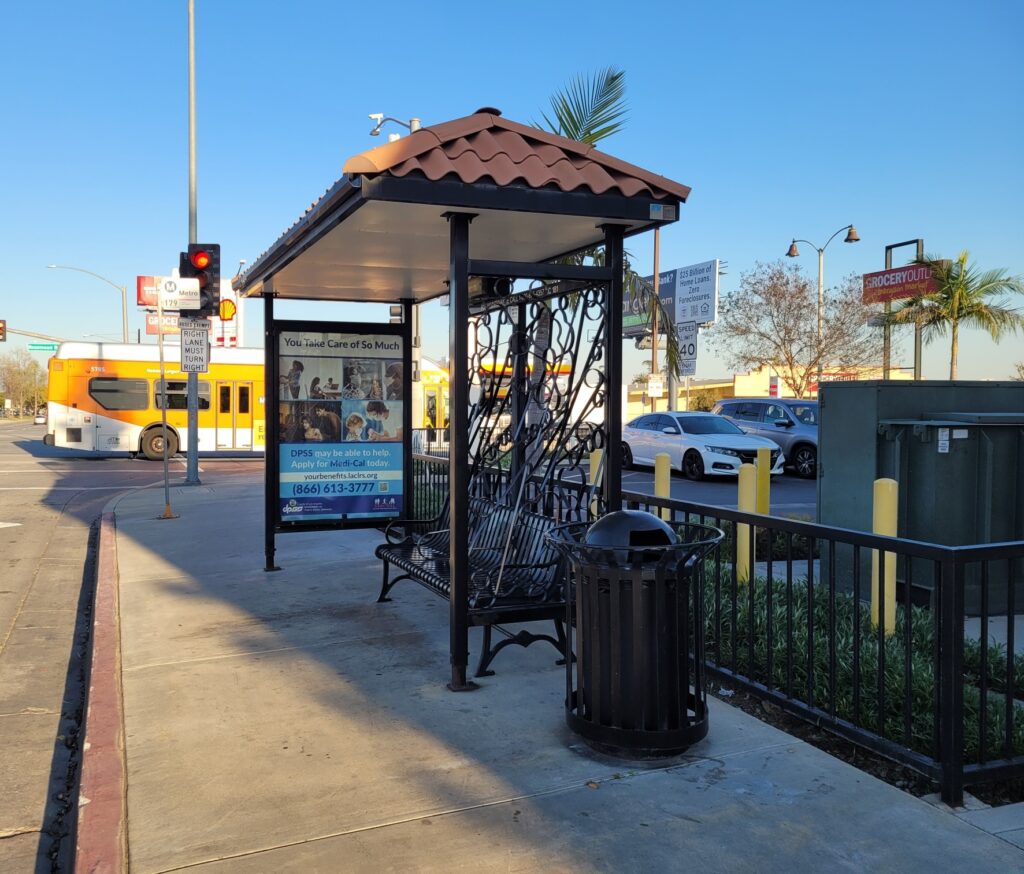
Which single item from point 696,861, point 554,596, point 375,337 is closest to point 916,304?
point 375,337

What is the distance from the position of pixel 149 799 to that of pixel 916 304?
25356 millimetres

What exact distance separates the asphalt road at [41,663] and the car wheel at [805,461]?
14310mm

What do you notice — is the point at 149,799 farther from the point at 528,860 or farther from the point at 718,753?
the point at 718,753

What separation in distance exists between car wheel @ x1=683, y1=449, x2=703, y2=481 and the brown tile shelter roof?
14.7m

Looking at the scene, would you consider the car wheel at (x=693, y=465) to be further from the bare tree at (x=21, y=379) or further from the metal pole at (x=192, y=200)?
the bare tree at (x=21, y=379)

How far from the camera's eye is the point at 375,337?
28.5ft

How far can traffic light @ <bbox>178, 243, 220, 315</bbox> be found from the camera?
1290cm

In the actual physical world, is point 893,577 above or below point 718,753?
above

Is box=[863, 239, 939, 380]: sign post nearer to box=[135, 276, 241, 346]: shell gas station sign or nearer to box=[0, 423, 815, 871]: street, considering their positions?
box=[0, 423, 815, 871]: street

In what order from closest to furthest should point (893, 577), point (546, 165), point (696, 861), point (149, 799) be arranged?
point (696, 861) < point (149, 799) < point (546, 165) < point (893, 577)

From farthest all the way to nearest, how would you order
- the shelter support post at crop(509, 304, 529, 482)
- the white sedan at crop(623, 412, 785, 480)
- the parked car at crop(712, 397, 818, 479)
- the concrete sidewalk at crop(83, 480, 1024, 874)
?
the parked car at crop(712, 397, 818, 479) < the white sedan at crop(623, 412, 785, 480) < the shelter support post at crop(509, 304, 529, 482) < the concrete sidewalk at crop(83, 480, 1024, 874)

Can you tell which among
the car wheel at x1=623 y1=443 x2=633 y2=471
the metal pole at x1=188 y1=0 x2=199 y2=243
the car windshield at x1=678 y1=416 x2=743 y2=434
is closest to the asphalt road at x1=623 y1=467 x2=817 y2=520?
→ the car wheel at x1=623 y1=443 x2=633 y2=471

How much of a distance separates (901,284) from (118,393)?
73.3 feet

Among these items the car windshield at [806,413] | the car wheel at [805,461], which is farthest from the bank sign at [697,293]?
the car wheel at [805,461]
